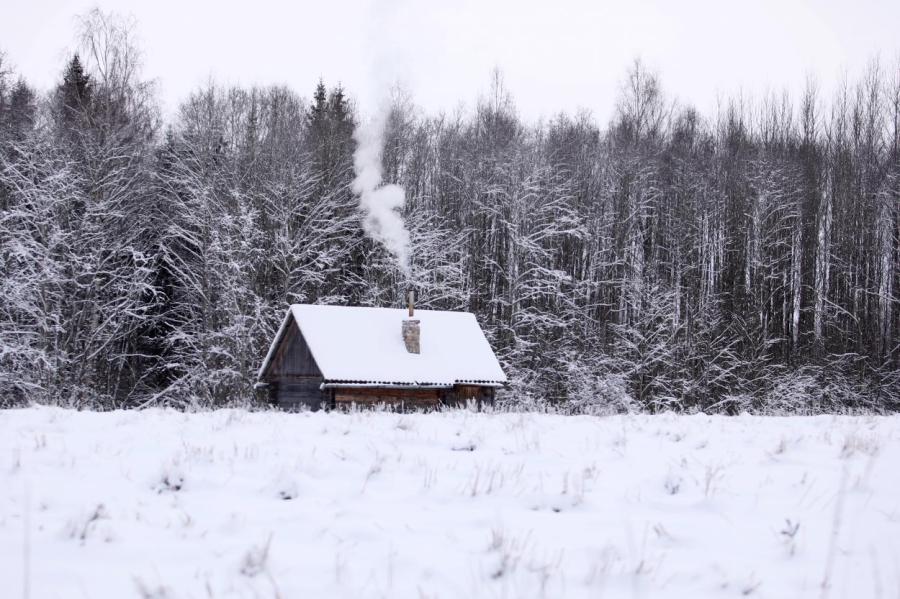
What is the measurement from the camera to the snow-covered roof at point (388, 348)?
26.6m

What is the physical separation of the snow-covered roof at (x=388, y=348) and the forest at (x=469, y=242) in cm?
389

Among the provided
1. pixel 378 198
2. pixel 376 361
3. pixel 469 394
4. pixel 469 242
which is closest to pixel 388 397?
pixel 376 361

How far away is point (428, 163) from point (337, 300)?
11241 mm

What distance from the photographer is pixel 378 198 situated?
36875 mm

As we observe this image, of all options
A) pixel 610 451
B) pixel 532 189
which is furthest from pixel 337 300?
pixel 610 451

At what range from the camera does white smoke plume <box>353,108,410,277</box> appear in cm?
3597

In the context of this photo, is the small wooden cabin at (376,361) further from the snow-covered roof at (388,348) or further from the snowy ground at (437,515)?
the snowy ground at (437,515)

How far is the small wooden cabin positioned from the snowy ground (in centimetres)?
1833

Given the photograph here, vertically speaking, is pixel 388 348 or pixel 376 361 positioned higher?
pixel 388 348

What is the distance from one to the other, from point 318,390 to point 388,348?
2.84m

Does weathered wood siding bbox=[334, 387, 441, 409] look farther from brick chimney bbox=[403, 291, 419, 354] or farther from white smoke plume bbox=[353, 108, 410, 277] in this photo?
white smoke plume bbox=[353, 108, 410, 277]

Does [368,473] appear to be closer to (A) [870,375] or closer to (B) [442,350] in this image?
(B) [442,350]

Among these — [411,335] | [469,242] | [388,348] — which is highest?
[469,242]

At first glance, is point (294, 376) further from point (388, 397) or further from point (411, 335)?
point (411, 335)
